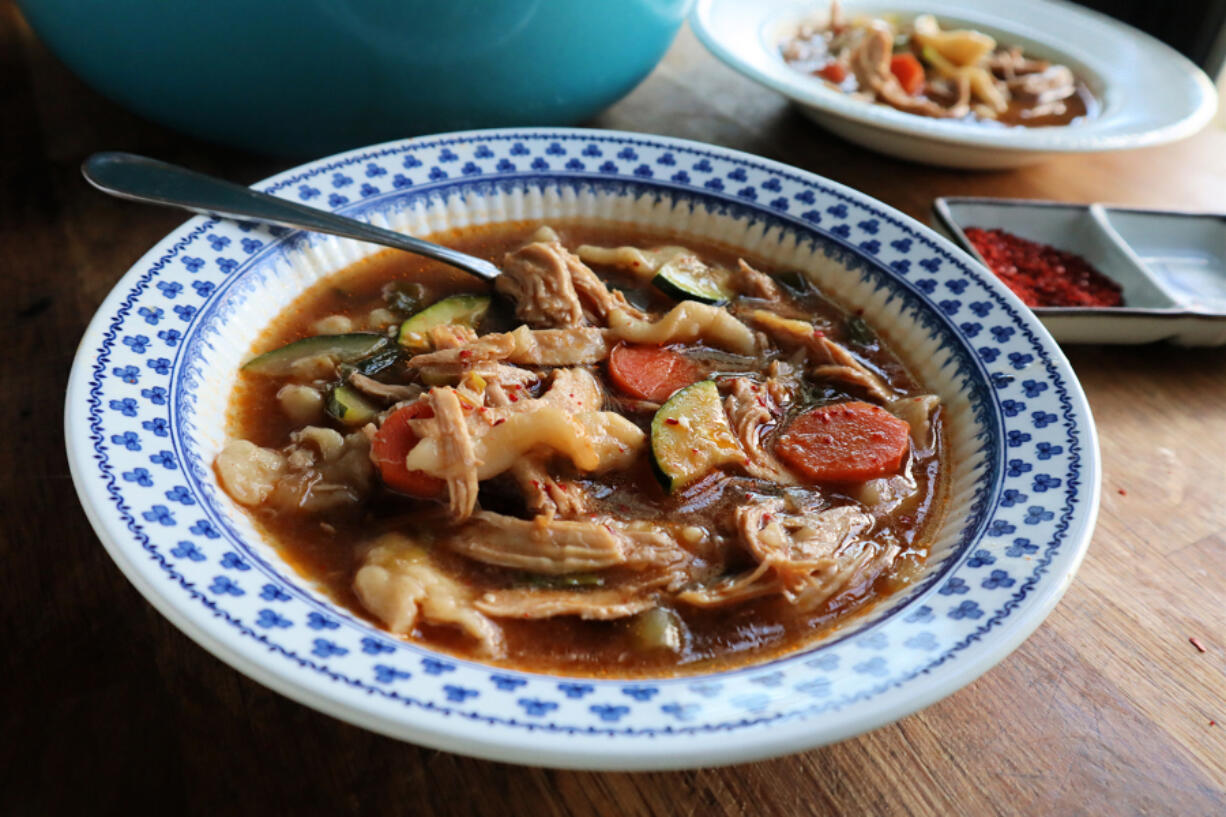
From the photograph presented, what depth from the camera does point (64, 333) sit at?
2.57 m

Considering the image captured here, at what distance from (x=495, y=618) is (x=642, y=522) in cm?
40

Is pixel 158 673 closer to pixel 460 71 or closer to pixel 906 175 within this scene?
pixel 460 71

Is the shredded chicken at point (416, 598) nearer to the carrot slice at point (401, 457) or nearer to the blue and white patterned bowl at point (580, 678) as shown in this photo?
the blue and white patterned bowl at point (580, 678)

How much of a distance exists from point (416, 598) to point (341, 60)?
1828 millimetres

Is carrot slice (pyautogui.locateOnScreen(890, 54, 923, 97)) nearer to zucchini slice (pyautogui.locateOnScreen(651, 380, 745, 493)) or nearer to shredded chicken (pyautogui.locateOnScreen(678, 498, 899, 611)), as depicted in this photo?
zucchini slice (pyautogui.locateOnScreen(651, 380, 745, 493))

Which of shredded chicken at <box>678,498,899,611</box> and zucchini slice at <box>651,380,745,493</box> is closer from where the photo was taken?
shredded chicken at <box>678,498,899,611</box>

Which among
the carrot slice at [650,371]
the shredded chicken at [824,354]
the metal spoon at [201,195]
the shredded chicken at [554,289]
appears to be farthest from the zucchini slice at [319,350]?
the shredded chicken at [824,354]

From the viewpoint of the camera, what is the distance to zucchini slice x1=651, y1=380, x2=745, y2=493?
6.89 ft

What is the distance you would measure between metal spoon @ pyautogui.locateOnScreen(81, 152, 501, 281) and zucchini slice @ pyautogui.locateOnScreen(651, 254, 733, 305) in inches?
31.5

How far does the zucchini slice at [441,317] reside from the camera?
2.45m

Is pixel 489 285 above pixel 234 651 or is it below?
below

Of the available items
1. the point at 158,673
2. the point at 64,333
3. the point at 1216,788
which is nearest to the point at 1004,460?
the point at 1216,788

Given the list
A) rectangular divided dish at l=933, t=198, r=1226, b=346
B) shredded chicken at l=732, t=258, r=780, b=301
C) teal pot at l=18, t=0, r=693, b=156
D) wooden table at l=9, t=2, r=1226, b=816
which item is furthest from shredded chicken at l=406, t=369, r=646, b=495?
rectangular divided dish at l=933, t=198, r=1226, b=346

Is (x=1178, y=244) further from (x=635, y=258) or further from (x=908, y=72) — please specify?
(x=635, y=258)
